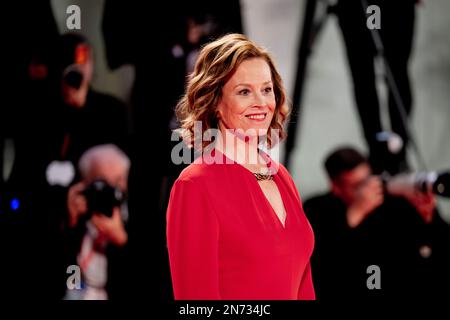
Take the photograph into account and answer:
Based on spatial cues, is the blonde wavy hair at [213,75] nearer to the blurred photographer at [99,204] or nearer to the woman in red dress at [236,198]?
the woman in red dress at [236,198]

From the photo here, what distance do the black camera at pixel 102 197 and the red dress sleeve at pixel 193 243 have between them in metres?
1.55

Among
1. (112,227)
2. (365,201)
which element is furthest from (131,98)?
(365,201)

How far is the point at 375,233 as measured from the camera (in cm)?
264

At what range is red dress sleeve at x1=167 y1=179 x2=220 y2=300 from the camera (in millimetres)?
989

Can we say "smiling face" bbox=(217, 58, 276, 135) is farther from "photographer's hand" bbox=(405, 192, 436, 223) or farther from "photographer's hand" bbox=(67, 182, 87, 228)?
"photographer's hand" bbox=(405, 192, 436, 223)

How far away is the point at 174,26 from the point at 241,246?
1.68m

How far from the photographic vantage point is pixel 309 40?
261cm

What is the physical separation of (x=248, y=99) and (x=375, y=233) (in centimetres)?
170

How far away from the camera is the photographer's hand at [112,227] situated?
2.50 m

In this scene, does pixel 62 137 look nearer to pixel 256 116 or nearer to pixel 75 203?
pixel 75 203

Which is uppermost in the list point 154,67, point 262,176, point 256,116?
point 154,67

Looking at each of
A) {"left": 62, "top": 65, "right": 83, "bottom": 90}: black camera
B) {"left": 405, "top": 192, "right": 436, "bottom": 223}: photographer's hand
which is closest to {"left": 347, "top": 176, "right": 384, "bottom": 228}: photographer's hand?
{"left": 405, "top": 192, "right": 436, "bottom": 223}: photographer's hand

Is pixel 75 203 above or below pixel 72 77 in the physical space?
below
